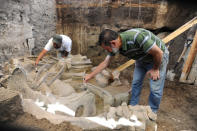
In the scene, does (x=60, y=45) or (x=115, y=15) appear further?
(x=115, y=15)

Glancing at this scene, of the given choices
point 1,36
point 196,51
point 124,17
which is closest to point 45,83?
point 1,36

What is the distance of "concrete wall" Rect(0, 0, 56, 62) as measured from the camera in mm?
3066

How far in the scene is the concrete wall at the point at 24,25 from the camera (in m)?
3.07

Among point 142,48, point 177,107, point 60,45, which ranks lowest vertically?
point 177,107

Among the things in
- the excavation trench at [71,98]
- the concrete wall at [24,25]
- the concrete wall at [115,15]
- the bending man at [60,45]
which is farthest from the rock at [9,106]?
the concrete wall at [115,15]

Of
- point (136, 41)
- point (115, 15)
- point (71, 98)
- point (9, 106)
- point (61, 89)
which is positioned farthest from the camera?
point (115, 15)

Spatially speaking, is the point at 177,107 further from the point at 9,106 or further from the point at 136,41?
the point at 9,106

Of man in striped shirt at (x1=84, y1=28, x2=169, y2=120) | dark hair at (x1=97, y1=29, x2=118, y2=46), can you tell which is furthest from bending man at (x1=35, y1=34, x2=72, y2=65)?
dark hair at (x1=97, y1=29, x2=118, y2=46)

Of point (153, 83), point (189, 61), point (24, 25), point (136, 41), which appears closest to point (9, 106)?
point (136, 41)

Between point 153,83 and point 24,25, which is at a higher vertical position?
point 24,25

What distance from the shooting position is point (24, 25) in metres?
3.54

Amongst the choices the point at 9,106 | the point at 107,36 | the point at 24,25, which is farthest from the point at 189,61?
the point at 24,25

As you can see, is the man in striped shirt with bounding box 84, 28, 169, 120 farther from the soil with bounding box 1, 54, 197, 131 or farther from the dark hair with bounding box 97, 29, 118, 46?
the soil with bounding box 1, 54, 197, 131

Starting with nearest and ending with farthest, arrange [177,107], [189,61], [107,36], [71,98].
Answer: [107,36] < [71,98] < [177,107] < [189,61]
